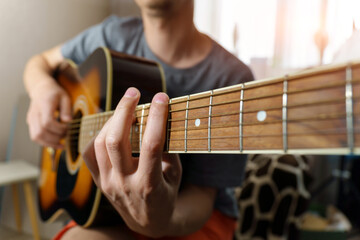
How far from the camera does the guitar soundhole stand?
1.49 feet

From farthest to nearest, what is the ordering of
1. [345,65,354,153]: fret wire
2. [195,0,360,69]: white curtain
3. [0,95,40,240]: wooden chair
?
[0,95,40,240]: wooden chair → [195,0,360,69]: white curtain → [345,65,354,153]: fret wire

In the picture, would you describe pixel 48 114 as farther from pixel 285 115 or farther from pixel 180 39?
pixel 285 115

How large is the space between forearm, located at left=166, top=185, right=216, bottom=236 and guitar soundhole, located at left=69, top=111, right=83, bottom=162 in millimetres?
200

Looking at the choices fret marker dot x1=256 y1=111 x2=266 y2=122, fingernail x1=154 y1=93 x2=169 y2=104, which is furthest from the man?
fret marker dot x1=256 y1=111 x2=266 y2=122

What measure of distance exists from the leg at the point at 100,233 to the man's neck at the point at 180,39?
286 mm

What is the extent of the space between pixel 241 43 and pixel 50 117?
0.39 metres

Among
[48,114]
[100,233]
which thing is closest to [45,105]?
[48,114]

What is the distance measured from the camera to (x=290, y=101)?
0.63ft

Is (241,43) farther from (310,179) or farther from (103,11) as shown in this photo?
(310,179)

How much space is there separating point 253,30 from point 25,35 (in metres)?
0.41

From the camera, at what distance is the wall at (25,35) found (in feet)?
1.48

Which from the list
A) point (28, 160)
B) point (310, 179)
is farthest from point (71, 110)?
point (310, 179)

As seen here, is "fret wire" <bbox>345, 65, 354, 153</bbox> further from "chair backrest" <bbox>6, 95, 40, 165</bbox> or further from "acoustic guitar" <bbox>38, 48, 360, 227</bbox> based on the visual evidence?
"chair backrest" <bbox>6, 95, 40, 165</bbox>

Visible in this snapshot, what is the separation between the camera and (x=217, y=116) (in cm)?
25
